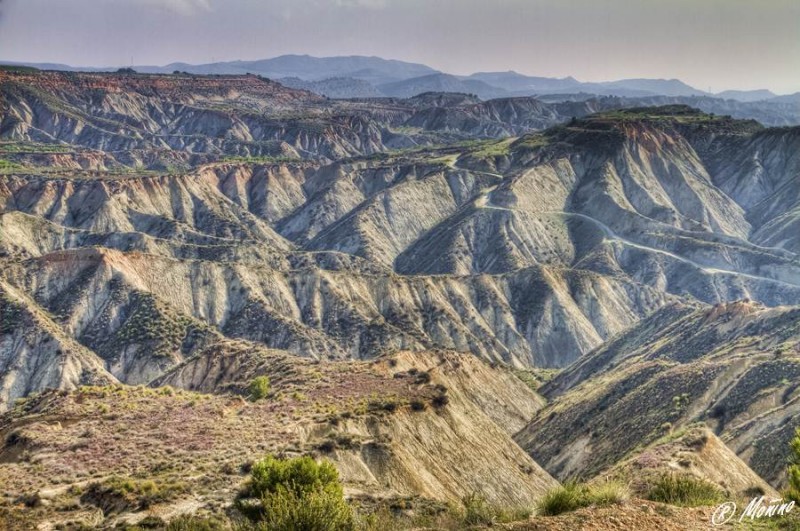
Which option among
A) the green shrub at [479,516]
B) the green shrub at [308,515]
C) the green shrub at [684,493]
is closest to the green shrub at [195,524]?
the green shrub at [308,515]

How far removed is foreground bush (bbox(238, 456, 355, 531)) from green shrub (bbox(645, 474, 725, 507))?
1126 cm

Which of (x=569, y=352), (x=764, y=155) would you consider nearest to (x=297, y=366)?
(x=569, y=352)

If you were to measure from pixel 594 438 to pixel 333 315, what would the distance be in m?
49.7

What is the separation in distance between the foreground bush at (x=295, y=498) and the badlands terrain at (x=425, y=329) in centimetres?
154

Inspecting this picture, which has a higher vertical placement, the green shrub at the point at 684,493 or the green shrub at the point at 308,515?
the green shrub at the point at 308,515

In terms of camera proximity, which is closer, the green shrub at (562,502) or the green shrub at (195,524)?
the green shrub at (562,502)

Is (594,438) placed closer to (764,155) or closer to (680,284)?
(680,284)

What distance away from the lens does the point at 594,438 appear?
58.1 metres

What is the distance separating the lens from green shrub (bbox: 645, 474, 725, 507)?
26.6 metres

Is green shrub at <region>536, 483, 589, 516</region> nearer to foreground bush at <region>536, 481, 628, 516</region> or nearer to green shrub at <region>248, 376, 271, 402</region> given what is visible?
foreground bush at <region>536, 481, 628, 516</region>

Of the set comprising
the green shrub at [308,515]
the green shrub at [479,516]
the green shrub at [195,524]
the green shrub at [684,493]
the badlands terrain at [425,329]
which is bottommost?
the badlands terrain at [425,329]

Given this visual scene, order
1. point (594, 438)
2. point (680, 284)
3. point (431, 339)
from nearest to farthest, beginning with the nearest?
point (594, 438)
point (431, 339)
point (680, 284)

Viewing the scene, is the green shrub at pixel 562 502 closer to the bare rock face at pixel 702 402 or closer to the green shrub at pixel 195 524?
the green shrub at pixel 195 524

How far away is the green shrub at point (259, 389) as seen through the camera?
52.7 m
